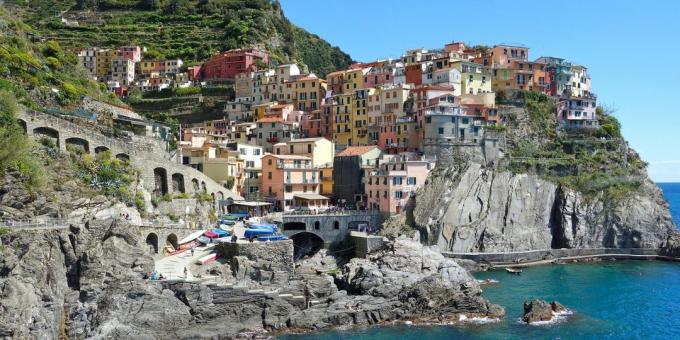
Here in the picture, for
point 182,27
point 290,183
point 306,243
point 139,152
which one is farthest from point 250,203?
point 182,27

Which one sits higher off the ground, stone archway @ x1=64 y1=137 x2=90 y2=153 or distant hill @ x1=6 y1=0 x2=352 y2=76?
distant hill @ x1=6 y1=0 x2=352 y2=76

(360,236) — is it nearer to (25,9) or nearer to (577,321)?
(577,321)

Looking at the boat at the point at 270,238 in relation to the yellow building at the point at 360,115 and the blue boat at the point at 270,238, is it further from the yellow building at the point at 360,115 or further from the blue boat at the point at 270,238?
the yellow building at the point at 360,115

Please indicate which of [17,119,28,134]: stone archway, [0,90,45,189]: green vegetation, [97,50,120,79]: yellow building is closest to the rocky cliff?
[0,90,45,189]: green vegetation

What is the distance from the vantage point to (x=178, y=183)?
6138cm

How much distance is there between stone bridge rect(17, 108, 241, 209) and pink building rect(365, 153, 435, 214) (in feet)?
44.1

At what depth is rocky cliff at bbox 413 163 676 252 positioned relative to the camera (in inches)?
2613

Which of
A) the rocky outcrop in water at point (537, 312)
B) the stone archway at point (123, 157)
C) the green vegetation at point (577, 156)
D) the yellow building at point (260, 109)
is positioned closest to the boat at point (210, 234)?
the stone archway at point (123, 157)

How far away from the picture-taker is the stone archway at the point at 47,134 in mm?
53019

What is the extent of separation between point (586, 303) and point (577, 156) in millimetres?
29489

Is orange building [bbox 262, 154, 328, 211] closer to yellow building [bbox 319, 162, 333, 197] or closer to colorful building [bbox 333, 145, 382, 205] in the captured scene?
yellow building [bbox 319, 162, 333, 197]

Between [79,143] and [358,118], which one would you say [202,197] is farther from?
[358,118]

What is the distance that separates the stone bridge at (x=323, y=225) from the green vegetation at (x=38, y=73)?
2272cm

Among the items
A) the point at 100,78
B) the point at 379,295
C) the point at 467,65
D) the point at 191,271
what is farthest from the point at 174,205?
the point at 100,78
